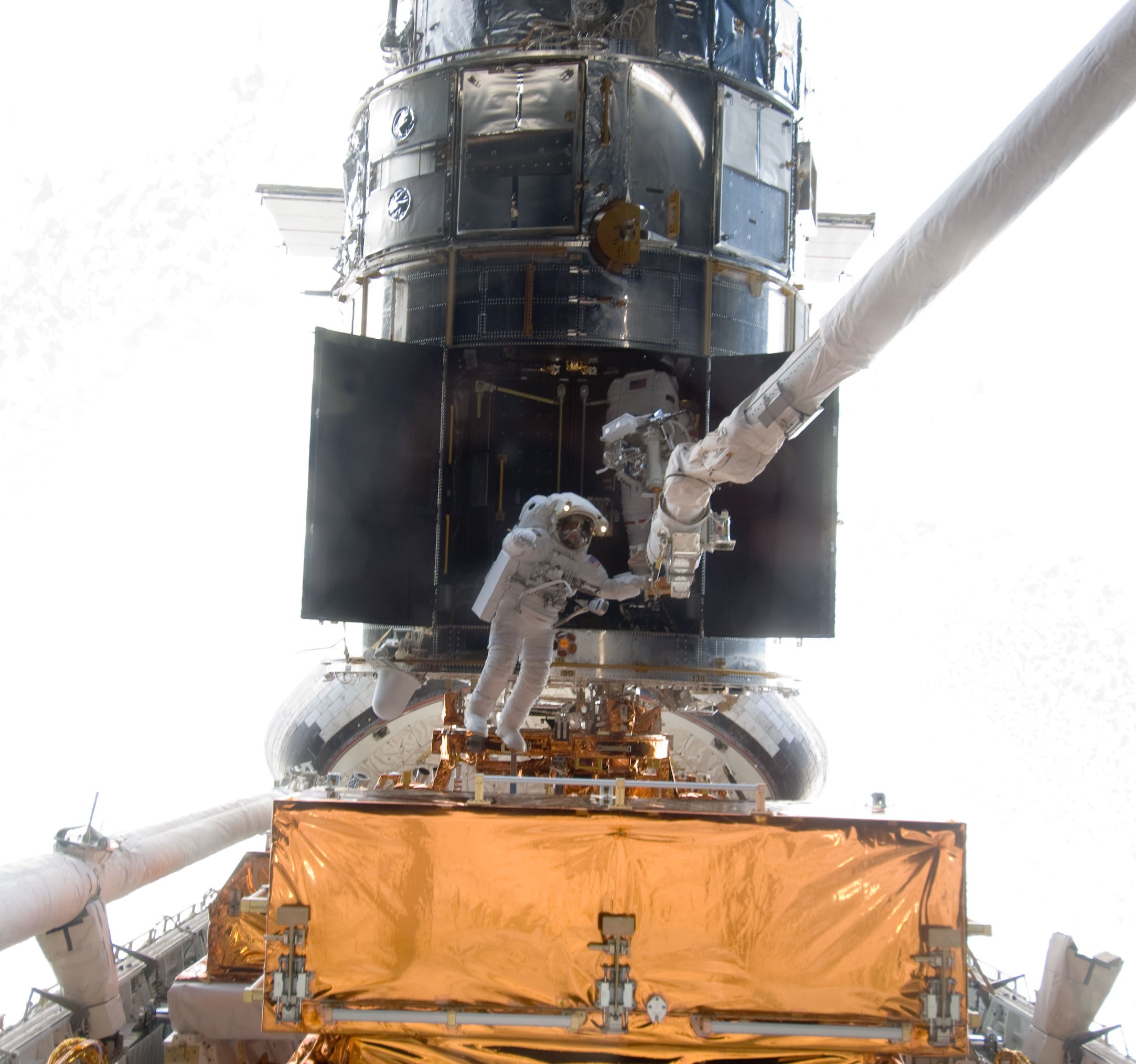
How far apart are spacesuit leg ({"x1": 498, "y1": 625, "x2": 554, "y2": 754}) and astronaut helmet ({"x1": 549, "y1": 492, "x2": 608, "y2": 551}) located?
0.68m

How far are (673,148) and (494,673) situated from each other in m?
4.31

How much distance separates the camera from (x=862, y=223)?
13.3 meters

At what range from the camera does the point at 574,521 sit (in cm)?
734

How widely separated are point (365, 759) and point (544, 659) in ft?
17.6

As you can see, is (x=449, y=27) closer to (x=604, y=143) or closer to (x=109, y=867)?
(x=604, y=143)

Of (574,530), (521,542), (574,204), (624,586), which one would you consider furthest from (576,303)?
(624,586)

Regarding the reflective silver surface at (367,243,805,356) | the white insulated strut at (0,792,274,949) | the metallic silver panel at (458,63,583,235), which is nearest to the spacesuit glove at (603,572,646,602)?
the reflective silver surface at (367,243,805,356)

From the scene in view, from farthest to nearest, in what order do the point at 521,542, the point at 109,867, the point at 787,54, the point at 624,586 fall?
the point at 787,54, the point at 624,586, the point at 521,542, the point at 109,867

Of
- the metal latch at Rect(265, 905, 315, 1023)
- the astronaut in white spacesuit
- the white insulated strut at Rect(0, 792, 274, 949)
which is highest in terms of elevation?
the astronaut in white spacesuit

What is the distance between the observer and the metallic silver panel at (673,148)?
838cm

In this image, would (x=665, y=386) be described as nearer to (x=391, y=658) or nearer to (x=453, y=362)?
(x=453, y=362)

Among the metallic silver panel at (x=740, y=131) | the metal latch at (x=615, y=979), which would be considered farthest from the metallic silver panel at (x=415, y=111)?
the metal latch at (x=615, y=979)

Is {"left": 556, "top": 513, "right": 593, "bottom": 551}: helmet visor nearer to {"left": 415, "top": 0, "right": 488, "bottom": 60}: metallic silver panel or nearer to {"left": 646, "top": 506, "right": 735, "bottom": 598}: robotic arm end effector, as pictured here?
A: {"left": 646, "top": 506, "right": 735, "bottom": 598}: robotic arm end effector

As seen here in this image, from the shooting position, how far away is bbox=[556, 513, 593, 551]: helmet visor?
733 centimetres
